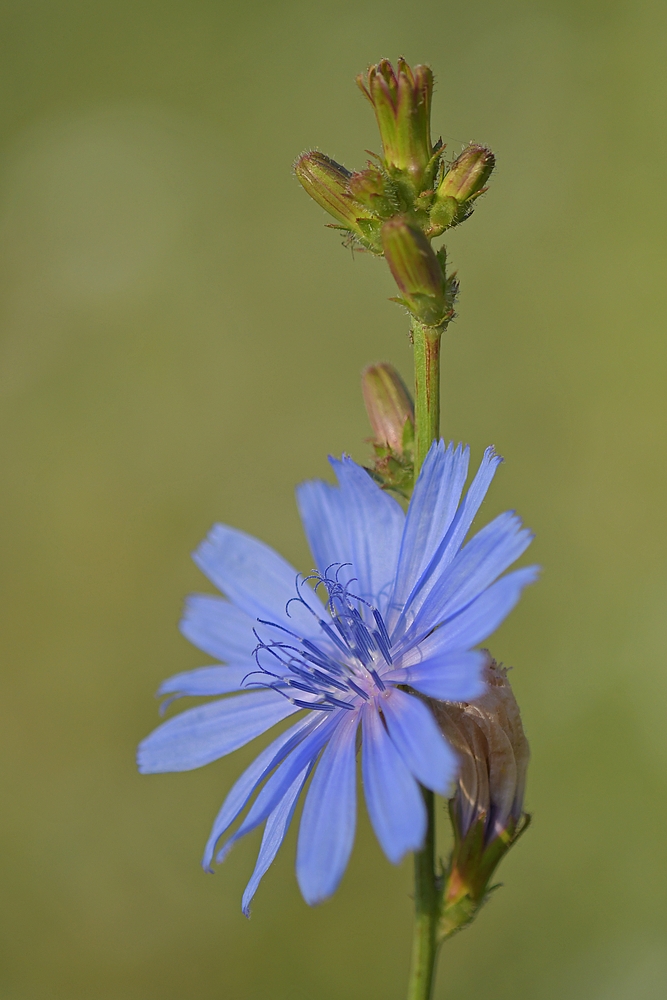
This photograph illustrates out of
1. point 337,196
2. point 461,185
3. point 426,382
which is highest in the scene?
point 337,196

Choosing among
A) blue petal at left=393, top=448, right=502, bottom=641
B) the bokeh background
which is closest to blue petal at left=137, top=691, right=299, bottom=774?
blue petal at left=393, top=448, right=502, bottom=641

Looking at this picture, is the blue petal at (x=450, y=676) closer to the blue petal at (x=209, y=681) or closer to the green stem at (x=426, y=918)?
the green stem at (x=426, y=918)

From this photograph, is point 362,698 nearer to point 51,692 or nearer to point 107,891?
point 107,891

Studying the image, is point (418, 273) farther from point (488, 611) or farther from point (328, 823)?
point (328, 823)

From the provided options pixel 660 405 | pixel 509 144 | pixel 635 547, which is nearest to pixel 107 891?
pixel 635 547

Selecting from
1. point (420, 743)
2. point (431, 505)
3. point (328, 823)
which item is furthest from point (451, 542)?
point (328, 823)

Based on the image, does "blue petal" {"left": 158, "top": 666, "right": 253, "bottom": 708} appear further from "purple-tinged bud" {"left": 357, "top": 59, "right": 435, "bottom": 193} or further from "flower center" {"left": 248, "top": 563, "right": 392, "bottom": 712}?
"purple-tinged bud" {"left": 357, "top": 59, "right": 435, "bottom": 193}
